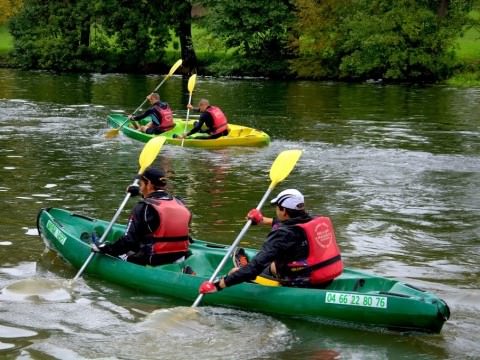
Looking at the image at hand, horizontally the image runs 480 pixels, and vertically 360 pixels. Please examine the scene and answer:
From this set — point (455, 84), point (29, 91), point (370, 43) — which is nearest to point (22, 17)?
point (29, 91)

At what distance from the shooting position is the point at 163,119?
2025 cm

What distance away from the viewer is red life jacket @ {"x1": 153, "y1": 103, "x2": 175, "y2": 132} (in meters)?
20.1

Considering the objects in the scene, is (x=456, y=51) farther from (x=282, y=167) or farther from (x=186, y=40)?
(x=282, y=167)

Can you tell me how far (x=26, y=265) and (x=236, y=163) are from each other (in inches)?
317

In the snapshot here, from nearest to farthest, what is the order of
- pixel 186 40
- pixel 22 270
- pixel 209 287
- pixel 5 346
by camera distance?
pixel 5 346
pixel 209 287
pixel 22 270
pixel 186 40

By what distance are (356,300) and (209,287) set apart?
1.42 metres

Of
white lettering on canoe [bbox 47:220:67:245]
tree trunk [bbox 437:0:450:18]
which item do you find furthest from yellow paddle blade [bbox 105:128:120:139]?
tree trunk [bbox 437:0:450:18]

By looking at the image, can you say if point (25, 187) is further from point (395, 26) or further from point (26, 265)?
point (395, 26)

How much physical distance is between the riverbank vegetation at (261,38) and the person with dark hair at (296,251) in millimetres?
32238

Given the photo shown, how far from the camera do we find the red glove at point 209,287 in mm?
8102

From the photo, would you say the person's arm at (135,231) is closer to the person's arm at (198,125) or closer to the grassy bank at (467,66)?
the person's arm at (198,125)

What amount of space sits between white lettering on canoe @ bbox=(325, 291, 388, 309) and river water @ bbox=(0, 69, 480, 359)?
30 centimetres

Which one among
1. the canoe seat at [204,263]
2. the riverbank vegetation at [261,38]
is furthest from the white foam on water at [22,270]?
the riverbank vegetation at [261,38]

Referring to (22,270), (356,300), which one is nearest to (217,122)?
(22,270)
